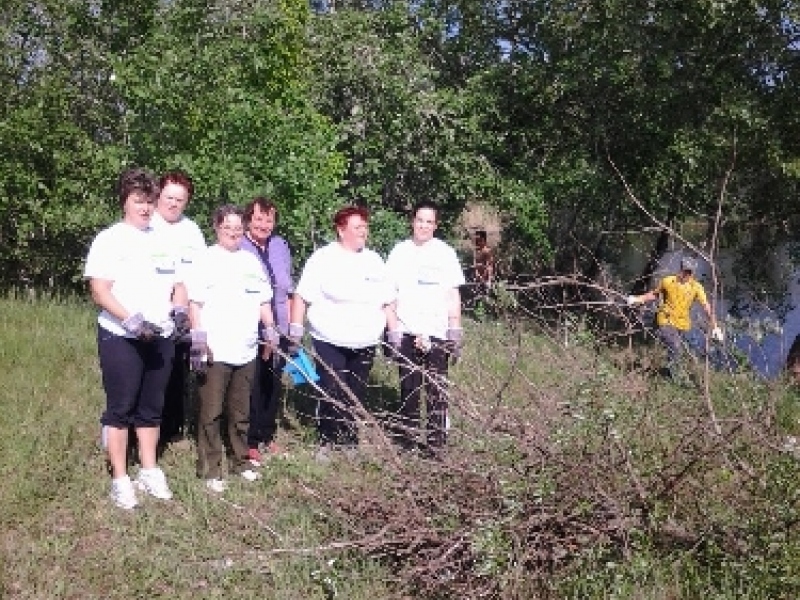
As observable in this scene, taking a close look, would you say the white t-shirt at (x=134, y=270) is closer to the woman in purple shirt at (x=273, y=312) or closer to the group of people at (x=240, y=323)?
the group of people at (x=240, y=323)

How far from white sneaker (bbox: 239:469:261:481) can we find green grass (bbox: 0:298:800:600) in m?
0.39

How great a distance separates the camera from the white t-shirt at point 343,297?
4938 mm

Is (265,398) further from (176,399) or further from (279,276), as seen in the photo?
(279,276)

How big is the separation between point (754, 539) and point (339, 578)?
164cm

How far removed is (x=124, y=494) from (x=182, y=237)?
4.50 ft

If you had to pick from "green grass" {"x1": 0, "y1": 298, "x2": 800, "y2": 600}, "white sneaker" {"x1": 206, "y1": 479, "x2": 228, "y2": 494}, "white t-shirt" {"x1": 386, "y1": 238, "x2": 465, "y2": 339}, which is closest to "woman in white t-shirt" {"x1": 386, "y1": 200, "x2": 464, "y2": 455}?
"white t-shirt" {"x1": 386, "y1": 238, "x2": 465, "y2": 339}

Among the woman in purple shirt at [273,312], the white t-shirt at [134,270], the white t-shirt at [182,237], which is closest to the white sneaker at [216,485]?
the woman in purple shirt at [273,312]

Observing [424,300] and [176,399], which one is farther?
[176,399]

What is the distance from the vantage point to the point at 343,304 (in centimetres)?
495

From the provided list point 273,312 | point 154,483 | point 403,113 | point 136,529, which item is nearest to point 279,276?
point 273,312

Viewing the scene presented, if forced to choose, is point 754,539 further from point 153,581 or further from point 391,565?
point 153,581

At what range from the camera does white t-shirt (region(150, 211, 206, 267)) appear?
474cm

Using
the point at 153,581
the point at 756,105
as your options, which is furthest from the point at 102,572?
the point at 756,105

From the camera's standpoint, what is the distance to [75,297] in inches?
359
